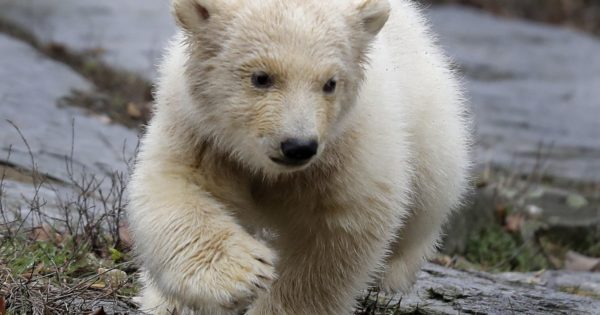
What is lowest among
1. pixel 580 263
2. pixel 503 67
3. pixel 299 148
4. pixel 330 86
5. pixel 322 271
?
pixel 503 67

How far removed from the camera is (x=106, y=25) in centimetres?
1296

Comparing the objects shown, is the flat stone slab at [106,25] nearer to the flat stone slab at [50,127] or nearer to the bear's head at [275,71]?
the flat stone slab at [50,127]

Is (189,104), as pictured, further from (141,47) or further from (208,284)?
(141,47)

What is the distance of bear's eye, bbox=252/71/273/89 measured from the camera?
4465mm

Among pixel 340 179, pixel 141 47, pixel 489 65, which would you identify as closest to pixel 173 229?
pixel 340 179

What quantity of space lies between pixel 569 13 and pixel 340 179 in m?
15.8

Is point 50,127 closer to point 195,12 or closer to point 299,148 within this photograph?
point 195,12

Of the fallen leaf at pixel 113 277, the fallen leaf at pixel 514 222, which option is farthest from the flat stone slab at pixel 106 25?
the fallen leaf at pixel 113 277

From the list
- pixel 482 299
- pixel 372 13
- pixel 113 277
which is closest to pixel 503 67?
pixel 482 299

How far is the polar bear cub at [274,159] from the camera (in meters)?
4.49

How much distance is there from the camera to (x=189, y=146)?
4.99m

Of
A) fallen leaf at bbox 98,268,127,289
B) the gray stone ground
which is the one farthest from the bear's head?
the gray stone ground

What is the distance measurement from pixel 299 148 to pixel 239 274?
0.61 metres

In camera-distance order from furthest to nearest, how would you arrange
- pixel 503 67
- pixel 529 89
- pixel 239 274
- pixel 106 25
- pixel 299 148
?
pixel 503 67
pixel 529 89
pixel 106 25
pixel 239 274
pixel 299 148
